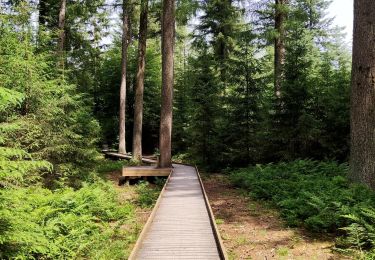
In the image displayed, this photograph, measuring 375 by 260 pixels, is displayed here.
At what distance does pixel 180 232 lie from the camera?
6805mm

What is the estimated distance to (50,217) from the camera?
718 cm

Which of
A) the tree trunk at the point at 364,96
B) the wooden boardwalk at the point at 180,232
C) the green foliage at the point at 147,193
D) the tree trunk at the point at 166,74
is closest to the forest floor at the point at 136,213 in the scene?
the green foliage at the point at 147,193

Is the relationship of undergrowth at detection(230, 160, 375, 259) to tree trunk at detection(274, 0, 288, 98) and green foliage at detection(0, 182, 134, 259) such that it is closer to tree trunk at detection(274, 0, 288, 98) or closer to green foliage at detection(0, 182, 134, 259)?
green foliage at detection(0, 182, 134, 259)

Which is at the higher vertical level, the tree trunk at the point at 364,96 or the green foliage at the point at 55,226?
the tree trunk at the point at 364,96

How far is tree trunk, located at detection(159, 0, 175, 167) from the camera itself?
49.9 ft

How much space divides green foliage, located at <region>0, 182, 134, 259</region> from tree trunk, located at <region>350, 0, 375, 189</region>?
6.37 metres

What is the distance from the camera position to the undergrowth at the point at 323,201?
611 cm

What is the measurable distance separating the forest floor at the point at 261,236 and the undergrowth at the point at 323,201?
30 centimetres

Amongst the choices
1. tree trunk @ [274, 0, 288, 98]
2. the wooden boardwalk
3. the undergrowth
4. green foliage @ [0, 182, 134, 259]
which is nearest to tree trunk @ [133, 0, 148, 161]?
tree trunk @ [274, 0, 288, 98]

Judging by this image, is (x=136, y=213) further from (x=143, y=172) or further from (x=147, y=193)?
(x=143, y=172)

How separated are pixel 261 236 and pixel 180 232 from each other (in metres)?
1.77

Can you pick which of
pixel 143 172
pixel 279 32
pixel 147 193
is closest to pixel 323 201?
pixel 147 193

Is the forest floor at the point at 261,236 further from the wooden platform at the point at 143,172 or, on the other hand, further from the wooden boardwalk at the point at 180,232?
the wooden platform at the point at 143,172

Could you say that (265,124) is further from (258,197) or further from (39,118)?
(39,118)
